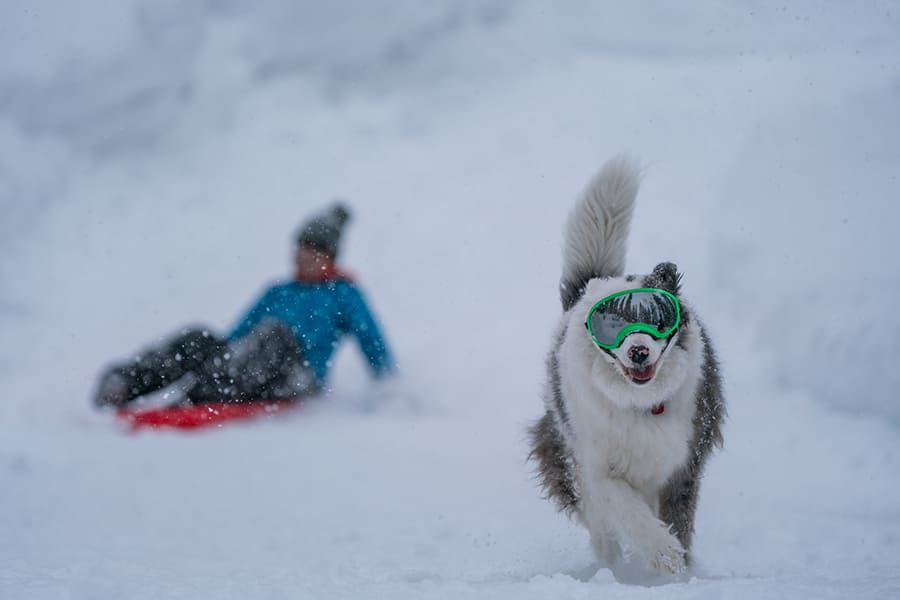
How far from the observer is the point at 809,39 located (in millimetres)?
8547

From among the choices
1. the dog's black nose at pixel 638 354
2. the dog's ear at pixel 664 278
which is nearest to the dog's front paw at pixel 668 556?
the dog's black nose at pixel 638 354

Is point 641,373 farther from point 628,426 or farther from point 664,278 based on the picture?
point 664,278

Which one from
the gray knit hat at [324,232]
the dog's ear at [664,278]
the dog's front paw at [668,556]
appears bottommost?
the dog's front paw at [668,556]

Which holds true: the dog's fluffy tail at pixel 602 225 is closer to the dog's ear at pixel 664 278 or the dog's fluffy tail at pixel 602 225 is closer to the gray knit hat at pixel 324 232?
the dog's ear at pixel 664 278

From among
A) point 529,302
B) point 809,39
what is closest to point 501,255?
point 529,302

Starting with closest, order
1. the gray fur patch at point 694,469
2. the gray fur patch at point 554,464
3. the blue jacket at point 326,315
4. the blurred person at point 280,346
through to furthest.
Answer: the gray fur patch at point 694,469 < the gray fur patch at point 554,464 < the blurred person at point 280,346 < the blue jacket at point 326,315

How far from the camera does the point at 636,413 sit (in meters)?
2.87

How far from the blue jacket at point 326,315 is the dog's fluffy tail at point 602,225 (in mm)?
2450

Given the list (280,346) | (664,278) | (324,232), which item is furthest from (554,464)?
(324,232)

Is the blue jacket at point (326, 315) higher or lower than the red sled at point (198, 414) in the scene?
higher

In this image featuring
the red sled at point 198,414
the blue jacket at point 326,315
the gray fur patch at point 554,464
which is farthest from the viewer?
the blue jacket at point 326,315

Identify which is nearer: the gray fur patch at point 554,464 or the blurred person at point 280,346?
the gray fur patch at point 554,464

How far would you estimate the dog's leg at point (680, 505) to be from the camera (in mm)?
3070

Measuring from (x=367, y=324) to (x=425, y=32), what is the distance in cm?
562
